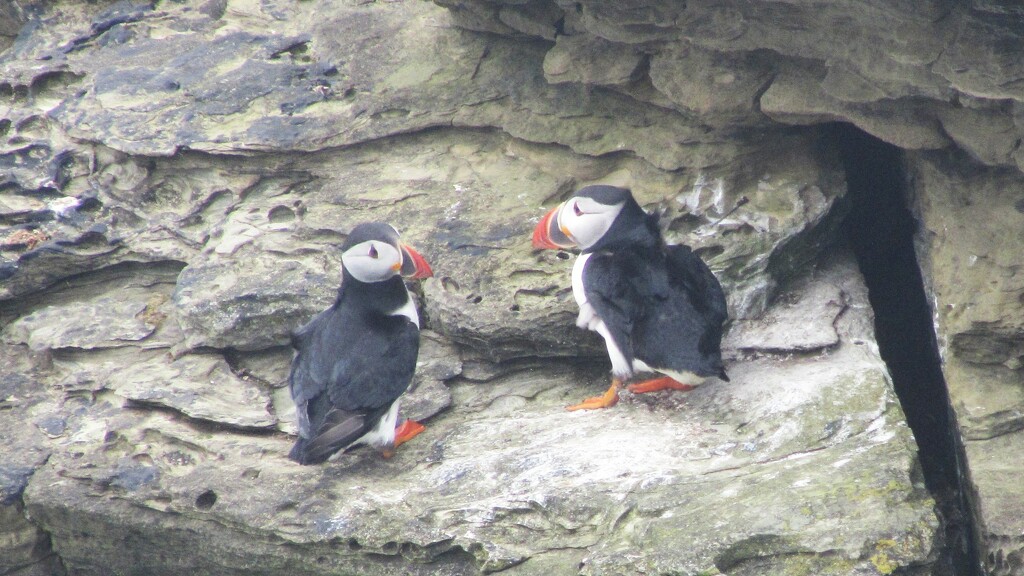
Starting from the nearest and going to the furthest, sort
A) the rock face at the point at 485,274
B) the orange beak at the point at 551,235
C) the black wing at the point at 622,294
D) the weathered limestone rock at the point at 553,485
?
the weathered limestone rock at the point at 553,485, the rock face at the point at 485,274, the black wing at the point at 622,294, the orange beak at the point at 551,235

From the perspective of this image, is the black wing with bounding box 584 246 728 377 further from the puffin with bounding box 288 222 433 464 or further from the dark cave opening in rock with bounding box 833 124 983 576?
the dark cave opening in rock with bounding box 833 124 983 576

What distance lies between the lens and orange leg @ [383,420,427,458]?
4.51 meters

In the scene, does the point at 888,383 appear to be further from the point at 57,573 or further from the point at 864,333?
the point at 57,573

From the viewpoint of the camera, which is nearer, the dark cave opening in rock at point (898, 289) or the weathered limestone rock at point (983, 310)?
the weathered limestone rock at point (983, 310)

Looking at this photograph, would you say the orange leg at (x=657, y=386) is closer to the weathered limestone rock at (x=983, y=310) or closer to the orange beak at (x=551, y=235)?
the orange beak at (x=551, y=235)

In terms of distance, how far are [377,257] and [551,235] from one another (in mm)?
747

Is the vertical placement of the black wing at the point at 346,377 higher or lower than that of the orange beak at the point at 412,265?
lower

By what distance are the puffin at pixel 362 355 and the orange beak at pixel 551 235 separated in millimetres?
506

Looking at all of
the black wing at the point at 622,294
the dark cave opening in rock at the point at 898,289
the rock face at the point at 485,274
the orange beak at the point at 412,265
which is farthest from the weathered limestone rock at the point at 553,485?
the orange beak at the point at 412,265

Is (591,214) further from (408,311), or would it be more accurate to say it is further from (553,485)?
(553,485)

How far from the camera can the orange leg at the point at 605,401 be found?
4.52 meters

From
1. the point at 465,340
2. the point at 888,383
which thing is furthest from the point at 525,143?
the point at 888,383

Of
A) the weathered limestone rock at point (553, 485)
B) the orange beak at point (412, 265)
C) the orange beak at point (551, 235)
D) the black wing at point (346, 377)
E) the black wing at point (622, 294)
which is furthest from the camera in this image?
the orange beak at point (551, 235)

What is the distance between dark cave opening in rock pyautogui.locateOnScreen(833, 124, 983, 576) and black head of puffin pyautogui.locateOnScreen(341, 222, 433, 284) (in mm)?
2023
